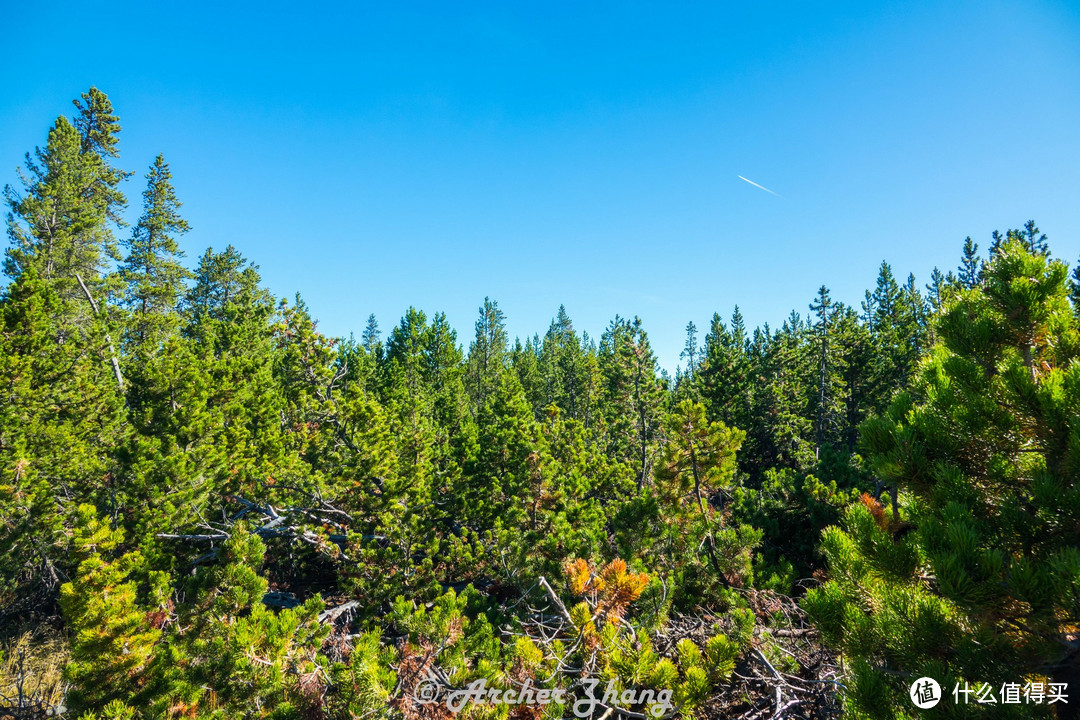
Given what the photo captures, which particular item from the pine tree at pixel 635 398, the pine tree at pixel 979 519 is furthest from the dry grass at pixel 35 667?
the pine tree at pixel 635 398

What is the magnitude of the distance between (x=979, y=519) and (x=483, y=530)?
9.96 metres

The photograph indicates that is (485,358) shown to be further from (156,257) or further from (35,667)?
(35,667)

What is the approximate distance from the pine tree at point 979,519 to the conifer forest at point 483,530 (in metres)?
0.02

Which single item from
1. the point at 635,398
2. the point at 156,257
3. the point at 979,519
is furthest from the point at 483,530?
the point at 156,257

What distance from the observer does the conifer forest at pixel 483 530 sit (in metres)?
2.39

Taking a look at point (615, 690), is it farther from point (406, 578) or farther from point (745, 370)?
point (745, 370)

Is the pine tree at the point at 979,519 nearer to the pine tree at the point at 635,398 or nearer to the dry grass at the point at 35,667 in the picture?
the dry grass at the point at 35,667

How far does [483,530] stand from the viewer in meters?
10.9

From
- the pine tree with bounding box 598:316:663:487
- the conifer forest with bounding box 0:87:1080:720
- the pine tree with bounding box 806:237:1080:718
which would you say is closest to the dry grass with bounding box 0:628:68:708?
the conifer forest with bounding box 0:87:1080:720

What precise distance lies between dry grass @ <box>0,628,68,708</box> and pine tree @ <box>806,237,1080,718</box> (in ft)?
36.8

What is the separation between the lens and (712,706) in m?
3.98

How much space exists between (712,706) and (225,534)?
9.80m

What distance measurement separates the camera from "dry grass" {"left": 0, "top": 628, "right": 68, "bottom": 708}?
7.77 meters

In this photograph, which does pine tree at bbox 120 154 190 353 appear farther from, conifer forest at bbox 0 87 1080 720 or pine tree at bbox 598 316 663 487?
pine tree at bbox 598 316 663 487
